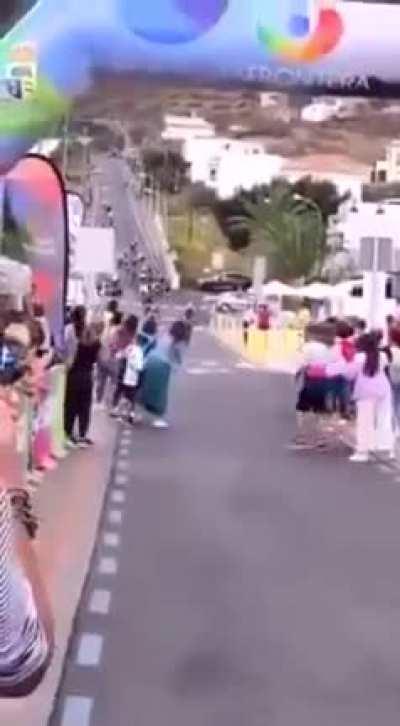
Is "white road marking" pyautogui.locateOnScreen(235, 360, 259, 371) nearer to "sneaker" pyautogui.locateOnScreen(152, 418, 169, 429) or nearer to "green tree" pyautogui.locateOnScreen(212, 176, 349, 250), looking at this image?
"sneaker" pyautogui.locateOnScreen(152, 418, 169, 429)

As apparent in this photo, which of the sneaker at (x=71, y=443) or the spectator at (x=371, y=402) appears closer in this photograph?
the spectator at (x=371, y=402)

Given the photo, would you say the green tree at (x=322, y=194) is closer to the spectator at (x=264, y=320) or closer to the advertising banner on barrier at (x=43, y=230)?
the spectator at (x=264, y=320)

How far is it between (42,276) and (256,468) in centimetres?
333

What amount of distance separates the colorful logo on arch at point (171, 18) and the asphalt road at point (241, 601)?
3.92 meters

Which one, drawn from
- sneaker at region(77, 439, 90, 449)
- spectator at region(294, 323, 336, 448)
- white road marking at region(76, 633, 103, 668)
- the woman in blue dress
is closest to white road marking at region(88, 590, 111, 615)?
white road marking at region(76, 633, 103, 668)

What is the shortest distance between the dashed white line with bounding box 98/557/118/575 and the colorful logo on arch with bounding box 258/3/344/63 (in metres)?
5.99

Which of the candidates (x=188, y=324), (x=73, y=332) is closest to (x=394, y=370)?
(x=73, y=332)

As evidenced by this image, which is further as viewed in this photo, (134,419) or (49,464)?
(134,419)

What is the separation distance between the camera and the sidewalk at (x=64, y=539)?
8.05 meters

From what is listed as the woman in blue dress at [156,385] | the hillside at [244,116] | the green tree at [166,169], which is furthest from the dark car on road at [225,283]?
the woman in blue dress at [156,385]

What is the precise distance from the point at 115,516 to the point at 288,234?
77.1 m

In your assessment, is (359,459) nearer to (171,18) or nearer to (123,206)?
(171,18)

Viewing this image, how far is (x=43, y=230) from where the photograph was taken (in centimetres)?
2016

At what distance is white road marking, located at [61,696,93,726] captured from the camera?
311 inches
